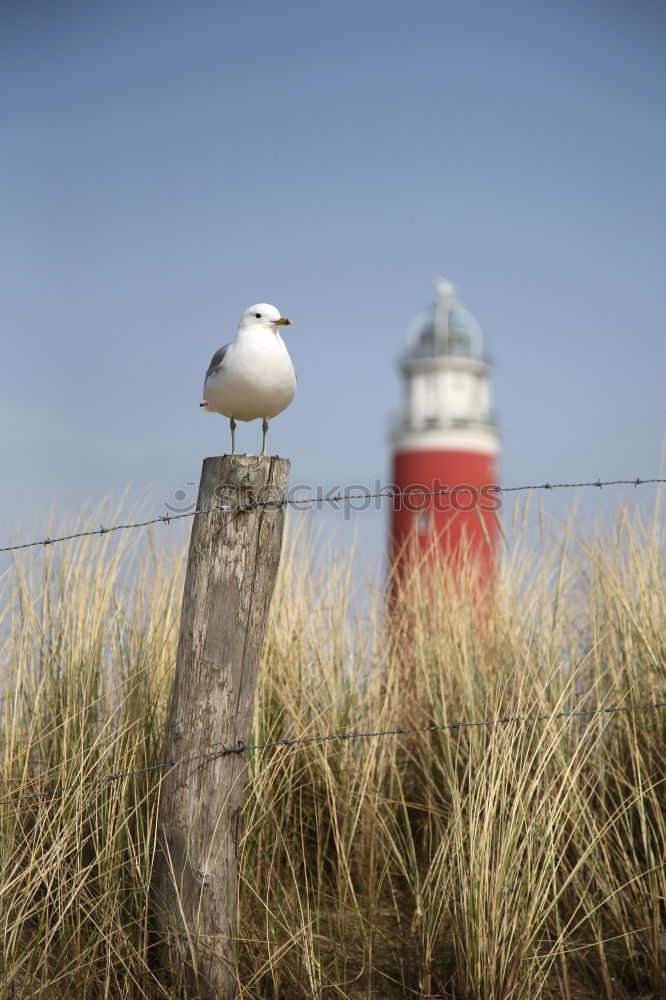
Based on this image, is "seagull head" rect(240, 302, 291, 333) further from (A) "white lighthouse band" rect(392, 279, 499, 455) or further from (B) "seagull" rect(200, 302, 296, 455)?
(A) "white lighthouse band" rect(392, 279, 499, 455)

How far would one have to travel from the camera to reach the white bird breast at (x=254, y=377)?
8.60 feet

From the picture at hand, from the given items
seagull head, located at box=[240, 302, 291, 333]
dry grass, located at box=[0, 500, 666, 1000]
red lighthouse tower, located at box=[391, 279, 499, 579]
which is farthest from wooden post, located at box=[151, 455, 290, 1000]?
red lighthouse tower, located at box=[391, 279, 499, 579]

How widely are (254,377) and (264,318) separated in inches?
11.2

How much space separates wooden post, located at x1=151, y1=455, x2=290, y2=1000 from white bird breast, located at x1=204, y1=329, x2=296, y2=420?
10.5 inches

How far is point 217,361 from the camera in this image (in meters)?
2.81

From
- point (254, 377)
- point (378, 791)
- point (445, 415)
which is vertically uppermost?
point (445, 415)

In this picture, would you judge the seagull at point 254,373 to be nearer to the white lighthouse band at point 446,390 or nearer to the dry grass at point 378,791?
the dry grass at point 378,791

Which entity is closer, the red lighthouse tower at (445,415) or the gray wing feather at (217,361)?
the gray wing feather at (217,361)

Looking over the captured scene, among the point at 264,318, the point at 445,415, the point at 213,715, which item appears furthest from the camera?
the point at 445,415

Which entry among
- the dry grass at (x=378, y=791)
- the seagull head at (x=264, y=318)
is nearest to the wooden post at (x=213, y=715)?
the dry grass at (x=378, y=791)

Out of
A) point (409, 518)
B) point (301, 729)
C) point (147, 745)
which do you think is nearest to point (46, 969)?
point (147, 745)

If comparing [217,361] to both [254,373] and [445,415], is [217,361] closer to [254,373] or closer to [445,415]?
[254,373]

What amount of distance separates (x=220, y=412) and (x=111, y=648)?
3.35 ft

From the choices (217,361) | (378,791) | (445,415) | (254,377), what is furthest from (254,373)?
(445,415)
